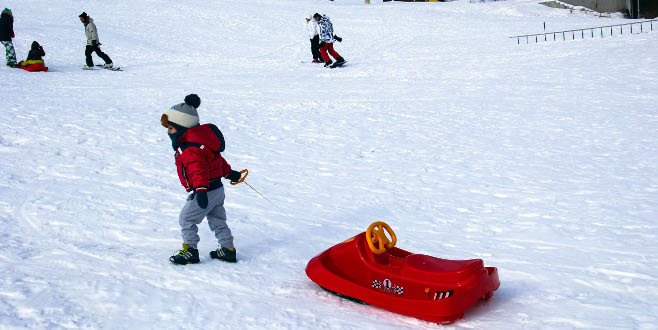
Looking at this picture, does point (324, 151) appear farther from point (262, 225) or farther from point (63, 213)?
point (63, 213)

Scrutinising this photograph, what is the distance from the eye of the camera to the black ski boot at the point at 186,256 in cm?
469

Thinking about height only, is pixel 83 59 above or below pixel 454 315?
above

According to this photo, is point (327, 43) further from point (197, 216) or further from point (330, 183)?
point (197, 216)

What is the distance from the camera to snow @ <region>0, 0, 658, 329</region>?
413cm

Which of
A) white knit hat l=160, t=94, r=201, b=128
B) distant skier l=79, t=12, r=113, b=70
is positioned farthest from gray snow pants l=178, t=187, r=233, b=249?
distant skier l=79, t=12, r=113, b=70

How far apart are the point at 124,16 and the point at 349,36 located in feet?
26.8

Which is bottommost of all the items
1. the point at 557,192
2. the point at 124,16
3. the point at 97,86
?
the point at 557,192

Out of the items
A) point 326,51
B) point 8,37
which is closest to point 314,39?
point 326,51

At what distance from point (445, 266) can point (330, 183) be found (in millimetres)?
3377

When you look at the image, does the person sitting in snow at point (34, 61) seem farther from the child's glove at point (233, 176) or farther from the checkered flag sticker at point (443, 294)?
the checkered flag sticker at point (443, 294)

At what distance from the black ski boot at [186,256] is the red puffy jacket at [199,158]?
1.61 ft

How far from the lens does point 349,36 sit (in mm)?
22141

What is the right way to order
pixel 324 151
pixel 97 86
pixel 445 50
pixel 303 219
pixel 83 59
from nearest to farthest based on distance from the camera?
pixel 303 219 < pixel 324 151 < pixel 97 86 < pixel 83 59 < pixel 445 50

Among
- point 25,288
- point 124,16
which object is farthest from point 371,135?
point 124,16
